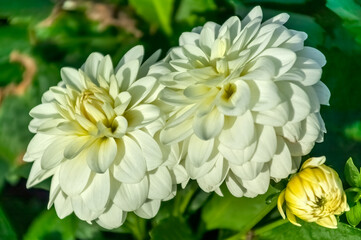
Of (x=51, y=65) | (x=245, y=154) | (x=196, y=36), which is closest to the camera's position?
(x=245, y=154)

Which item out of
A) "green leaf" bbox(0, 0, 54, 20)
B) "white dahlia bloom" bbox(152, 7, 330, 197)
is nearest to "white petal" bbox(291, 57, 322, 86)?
"white dahlia bloom" bbox(152, 7, 330, 197)

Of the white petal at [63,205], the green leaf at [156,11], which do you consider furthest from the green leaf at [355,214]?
the green leaf at [156,11]

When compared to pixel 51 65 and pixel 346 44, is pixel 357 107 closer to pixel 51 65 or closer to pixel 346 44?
pixel 346 44

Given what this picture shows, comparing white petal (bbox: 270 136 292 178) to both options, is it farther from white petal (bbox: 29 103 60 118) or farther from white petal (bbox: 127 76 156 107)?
white petal (bbox: 29 103 60 118)

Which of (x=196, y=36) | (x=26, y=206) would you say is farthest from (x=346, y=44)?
(x=26, y=206)

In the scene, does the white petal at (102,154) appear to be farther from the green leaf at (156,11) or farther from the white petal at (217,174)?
the green leaf at (156,11)

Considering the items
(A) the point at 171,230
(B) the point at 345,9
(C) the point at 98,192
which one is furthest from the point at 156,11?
(C) the point at 98,192
